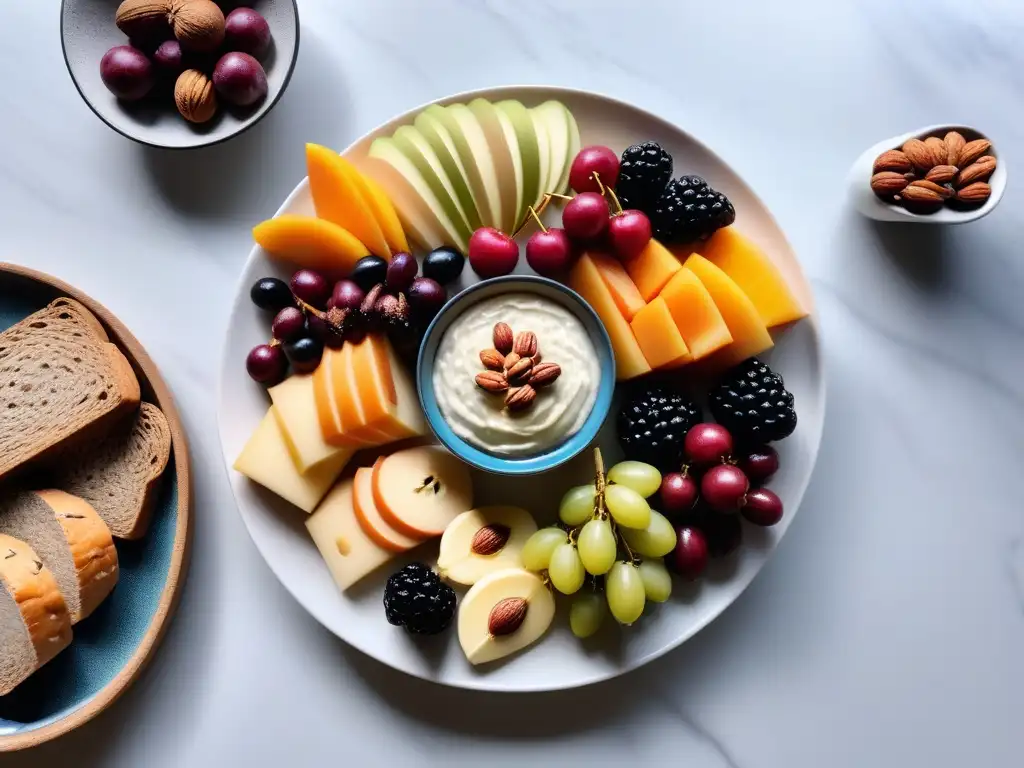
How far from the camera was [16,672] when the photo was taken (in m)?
1.59

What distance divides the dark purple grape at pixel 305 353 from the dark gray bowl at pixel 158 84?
460 mm

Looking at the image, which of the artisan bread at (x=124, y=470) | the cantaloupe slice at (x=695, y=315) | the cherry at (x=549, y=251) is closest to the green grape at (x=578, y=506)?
the cantaloupe slice at (x=695, y=315)

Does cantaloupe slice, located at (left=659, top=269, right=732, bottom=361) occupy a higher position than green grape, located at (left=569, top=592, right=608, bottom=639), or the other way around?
cantaloupe slice, located at (left=659, top=269, right=732, bottom=361)

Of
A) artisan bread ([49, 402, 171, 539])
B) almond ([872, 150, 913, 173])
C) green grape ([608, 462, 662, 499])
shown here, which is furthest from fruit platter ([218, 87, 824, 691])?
almond ([872, 150, 913, 173])

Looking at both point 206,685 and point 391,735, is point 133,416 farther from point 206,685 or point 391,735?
point 391,735

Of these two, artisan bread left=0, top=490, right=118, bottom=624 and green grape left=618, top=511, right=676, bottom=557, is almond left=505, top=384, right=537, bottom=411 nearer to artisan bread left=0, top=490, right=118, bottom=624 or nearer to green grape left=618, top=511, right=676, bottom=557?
green grape left=618, top=511, right=676, bottom=557

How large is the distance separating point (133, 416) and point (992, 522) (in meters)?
1.86

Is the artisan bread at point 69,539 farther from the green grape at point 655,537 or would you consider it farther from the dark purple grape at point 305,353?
the green grape at point 655,537

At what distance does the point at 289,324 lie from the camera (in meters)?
1.53

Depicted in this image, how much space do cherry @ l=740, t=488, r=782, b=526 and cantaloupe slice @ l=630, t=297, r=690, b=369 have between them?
0.29m

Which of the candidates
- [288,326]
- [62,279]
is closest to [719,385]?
[288,326]

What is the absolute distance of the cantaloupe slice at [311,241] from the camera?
153 cm

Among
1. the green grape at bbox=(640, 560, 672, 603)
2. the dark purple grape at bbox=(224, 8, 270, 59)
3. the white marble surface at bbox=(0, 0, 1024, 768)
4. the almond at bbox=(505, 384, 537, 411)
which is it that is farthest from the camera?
the white marble surface at bbox=(0, 0, 1024, 768)

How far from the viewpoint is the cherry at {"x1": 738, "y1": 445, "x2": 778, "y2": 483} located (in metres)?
1.48
